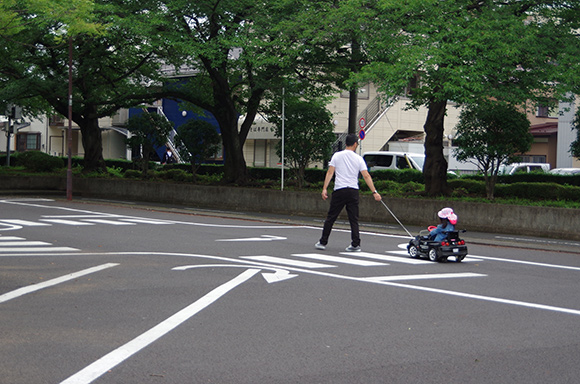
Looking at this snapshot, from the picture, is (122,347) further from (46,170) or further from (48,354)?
(46,170)

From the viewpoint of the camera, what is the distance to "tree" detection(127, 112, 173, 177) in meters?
32.5

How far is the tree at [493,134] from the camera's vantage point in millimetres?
19422

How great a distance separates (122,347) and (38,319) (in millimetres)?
1351

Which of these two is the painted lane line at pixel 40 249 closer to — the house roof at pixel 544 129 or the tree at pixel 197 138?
the tree at pixel 197 138

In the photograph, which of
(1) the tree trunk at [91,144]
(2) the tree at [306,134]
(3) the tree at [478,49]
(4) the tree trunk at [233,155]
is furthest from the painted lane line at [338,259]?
(1) the tree trunk at [91,144]

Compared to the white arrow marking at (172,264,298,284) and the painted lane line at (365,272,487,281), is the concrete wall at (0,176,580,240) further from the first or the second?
the white arrow marking at (172,264,298,284)

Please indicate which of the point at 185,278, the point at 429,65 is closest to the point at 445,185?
the point at 429,65

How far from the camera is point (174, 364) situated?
5402mm

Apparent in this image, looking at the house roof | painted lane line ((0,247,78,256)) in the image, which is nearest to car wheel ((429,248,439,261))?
painted lane line ((0,247,78,256))

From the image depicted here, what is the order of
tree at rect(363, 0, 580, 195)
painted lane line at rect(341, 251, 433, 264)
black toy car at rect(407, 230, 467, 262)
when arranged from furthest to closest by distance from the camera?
tree at rect(363, 0, 580, 195)
painted lane line at rect(341, 251, 433, 264)
black toy car at rect(407, 230, 467, 262)

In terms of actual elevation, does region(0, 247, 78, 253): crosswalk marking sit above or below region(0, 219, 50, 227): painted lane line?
below

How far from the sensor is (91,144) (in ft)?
112

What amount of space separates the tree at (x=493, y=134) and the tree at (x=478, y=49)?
3.45ft

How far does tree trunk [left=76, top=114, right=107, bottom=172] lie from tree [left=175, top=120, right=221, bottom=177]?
5.84 meters
